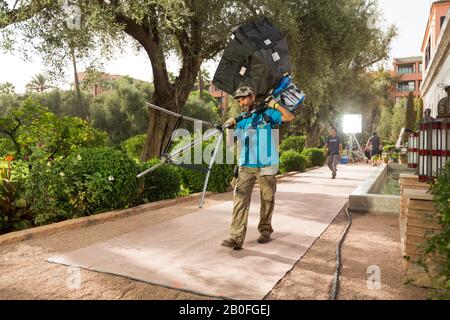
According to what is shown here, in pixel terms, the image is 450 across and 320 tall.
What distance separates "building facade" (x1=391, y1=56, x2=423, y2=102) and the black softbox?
70.7 m

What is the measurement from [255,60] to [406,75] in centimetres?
7557

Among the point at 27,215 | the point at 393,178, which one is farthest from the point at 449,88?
the point at 27,215

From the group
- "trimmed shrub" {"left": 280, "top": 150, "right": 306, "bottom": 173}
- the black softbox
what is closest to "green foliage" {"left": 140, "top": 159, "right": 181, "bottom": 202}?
the black softbox

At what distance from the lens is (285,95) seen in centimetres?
457

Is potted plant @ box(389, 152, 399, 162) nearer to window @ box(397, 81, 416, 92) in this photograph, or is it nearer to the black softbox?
the black softbox

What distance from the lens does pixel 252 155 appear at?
4.70 meters

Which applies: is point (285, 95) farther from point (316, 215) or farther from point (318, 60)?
point (318, 60)

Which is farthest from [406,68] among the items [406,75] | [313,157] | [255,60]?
[255,60]

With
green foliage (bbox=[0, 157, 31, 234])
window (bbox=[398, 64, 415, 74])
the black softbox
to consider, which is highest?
window (bbox=[398, 64, 415, 74])

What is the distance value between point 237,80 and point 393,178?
865 centimetres

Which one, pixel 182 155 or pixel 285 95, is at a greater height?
pixel 285 95

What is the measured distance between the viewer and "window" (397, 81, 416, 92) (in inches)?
2892

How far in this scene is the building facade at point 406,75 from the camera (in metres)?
73.5

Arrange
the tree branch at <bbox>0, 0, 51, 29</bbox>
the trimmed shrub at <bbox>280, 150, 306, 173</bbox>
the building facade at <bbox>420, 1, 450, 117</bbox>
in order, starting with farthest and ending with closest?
the trimmed shrub at <bbox>280, 150, 306, 173</bbox> → the building facade at <bbox>420, 1, 450, 117</bbox> → the tree branch at <bbox>0, 0, 51, 29</bbox>
